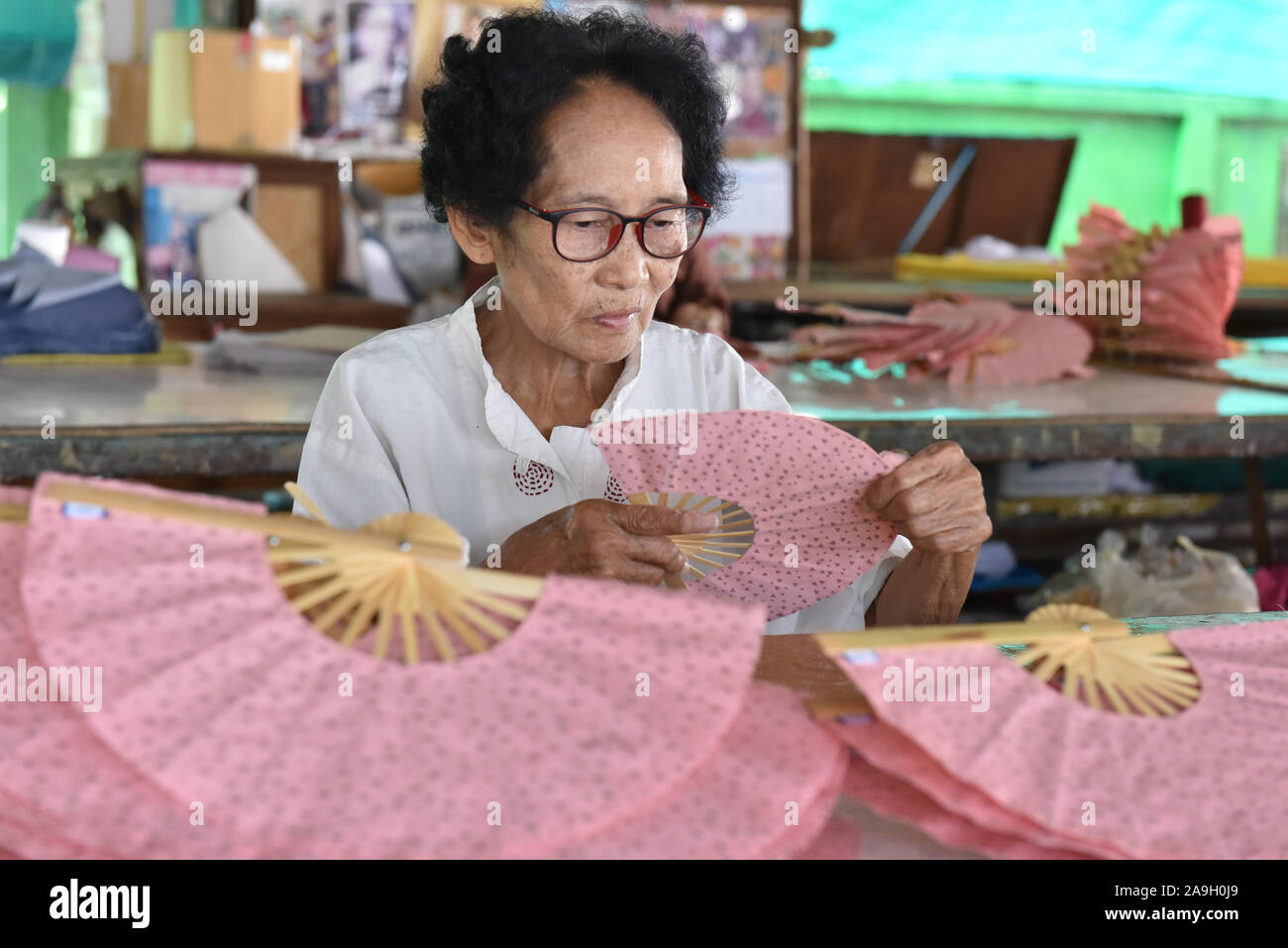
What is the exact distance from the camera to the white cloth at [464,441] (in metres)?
1.77

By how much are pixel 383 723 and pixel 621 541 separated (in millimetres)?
551

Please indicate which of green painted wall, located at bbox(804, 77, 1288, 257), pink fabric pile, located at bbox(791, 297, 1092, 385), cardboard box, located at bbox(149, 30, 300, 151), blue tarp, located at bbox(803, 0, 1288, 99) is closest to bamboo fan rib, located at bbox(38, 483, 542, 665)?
pink fabric pile, located at bbox(791, 297, 1092, 385)

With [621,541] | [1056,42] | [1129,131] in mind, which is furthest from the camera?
[1129,131]

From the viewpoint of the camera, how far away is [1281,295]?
441 cm

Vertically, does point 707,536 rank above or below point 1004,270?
below

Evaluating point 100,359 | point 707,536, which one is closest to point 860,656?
point 707,536

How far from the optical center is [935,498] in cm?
149

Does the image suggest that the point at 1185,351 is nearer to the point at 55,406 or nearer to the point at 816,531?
the point at 816,531

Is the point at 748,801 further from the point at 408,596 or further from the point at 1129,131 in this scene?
the point at 1129,131

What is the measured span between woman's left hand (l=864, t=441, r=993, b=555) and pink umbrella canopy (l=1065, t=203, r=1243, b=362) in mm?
2098

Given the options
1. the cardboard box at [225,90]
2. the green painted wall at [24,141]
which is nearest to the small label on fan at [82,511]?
the cardboard box at [225,90]

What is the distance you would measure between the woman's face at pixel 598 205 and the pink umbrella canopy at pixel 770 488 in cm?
31
